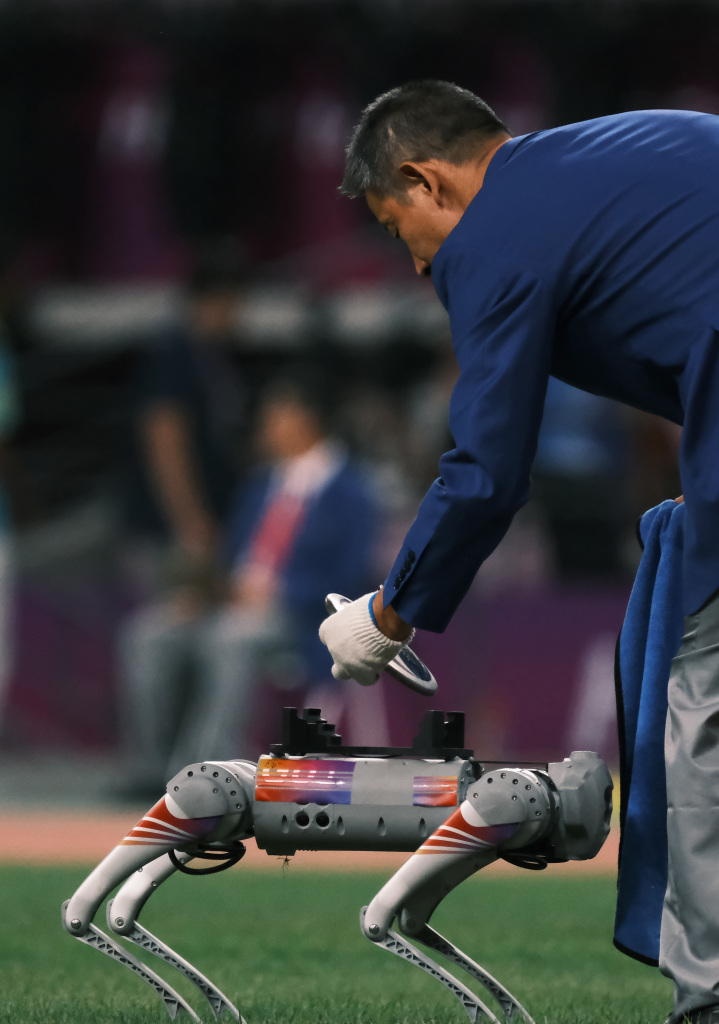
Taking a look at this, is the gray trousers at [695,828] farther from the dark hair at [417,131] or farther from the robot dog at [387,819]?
the dark hair at [417,131]

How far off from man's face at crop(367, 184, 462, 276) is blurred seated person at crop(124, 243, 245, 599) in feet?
22.9

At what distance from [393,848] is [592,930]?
8.97 ft

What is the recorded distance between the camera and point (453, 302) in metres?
3.69

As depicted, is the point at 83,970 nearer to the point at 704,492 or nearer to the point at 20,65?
the point at 704,492

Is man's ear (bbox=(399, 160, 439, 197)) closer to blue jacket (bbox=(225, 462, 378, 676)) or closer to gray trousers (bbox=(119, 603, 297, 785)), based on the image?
blue jacket (bbox=(225, 462, 378, 676))

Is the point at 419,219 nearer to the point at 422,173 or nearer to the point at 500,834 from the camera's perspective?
the point at 422,173

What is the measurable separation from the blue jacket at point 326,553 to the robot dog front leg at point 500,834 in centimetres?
662

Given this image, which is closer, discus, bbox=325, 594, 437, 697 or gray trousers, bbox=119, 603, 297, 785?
discus, bbox=325, 594, 437, 697

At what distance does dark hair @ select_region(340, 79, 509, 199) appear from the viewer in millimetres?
3826

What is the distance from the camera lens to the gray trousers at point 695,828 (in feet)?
11.2

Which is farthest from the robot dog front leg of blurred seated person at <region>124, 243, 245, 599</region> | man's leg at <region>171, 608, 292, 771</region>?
blurred seated person at <region>124, 243, 245, 599</region>

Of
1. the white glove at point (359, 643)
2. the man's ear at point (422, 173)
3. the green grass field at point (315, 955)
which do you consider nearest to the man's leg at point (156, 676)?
the green grass field at point (315, 955)

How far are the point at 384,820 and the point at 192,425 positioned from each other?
299 inches

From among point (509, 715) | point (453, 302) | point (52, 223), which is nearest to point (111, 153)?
point (52, 223)
